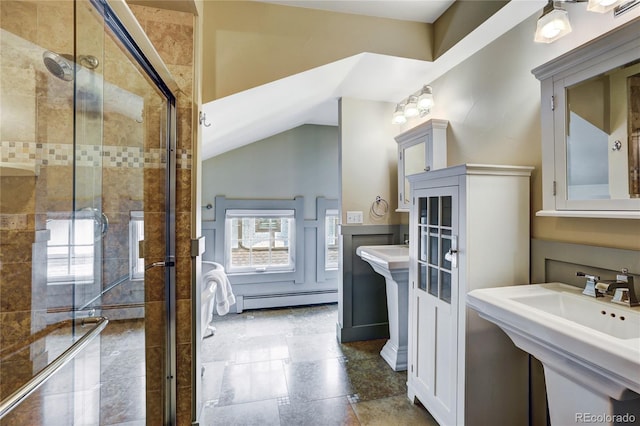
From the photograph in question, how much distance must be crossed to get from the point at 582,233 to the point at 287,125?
2.80 metres

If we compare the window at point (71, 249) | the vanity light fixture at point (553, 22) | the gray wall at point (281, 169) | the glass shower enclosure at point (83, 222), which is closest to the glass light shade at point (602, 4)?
the vanity light fixture at point (553, 22)

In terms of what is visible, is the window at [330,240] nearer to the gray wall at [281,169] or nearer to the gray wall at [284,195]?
the gray wall at [284,195]

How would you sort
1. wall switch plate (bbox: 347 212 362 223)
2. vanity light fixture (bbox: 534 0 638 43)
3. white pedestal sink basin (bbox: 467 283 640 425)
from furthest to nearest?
wall switch plate (bbox: 347 212 362 223)
vanity light fixture (bbox: 534 0 638 43)
white pedestal sink basin (bbox: 467 283 640 425)

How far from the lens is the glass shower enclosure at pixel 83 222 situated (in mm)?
1219

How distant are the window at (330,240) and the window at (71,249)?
2.70m

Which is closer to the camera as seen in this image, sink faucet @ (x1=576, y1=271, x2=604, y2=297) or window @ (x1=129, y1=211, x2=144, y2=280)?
sink faucet @ (x1=576, y1=271, x2=604, y2=297)

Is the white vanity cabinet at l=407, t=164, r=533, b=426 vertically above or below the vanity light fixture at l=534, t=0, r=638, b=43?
below

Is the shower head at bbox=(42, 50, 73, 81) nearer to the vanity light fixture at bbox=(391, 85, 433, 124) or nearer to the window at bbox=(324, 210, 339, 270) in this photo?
the vanity light fixture at bbox=(391, 85, 433, 124)

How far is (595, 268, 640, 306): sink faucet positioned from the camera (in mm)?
1019

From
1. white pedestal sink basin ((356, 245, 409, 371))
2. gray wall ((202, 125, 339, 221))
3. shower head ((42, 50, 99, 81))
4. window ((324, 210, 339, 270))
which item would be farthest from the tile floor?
shower head ((42, 50, 99, 81))

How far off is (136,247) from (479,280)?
177 cm

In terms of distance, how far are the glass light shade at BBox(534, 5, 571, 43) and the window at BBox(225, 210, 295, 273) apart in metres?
2.86

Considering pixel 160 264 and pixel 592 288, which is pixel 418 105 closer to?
pixel 592 288

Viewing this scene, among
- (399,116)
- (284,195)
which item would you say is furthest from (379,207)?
(284,195)
